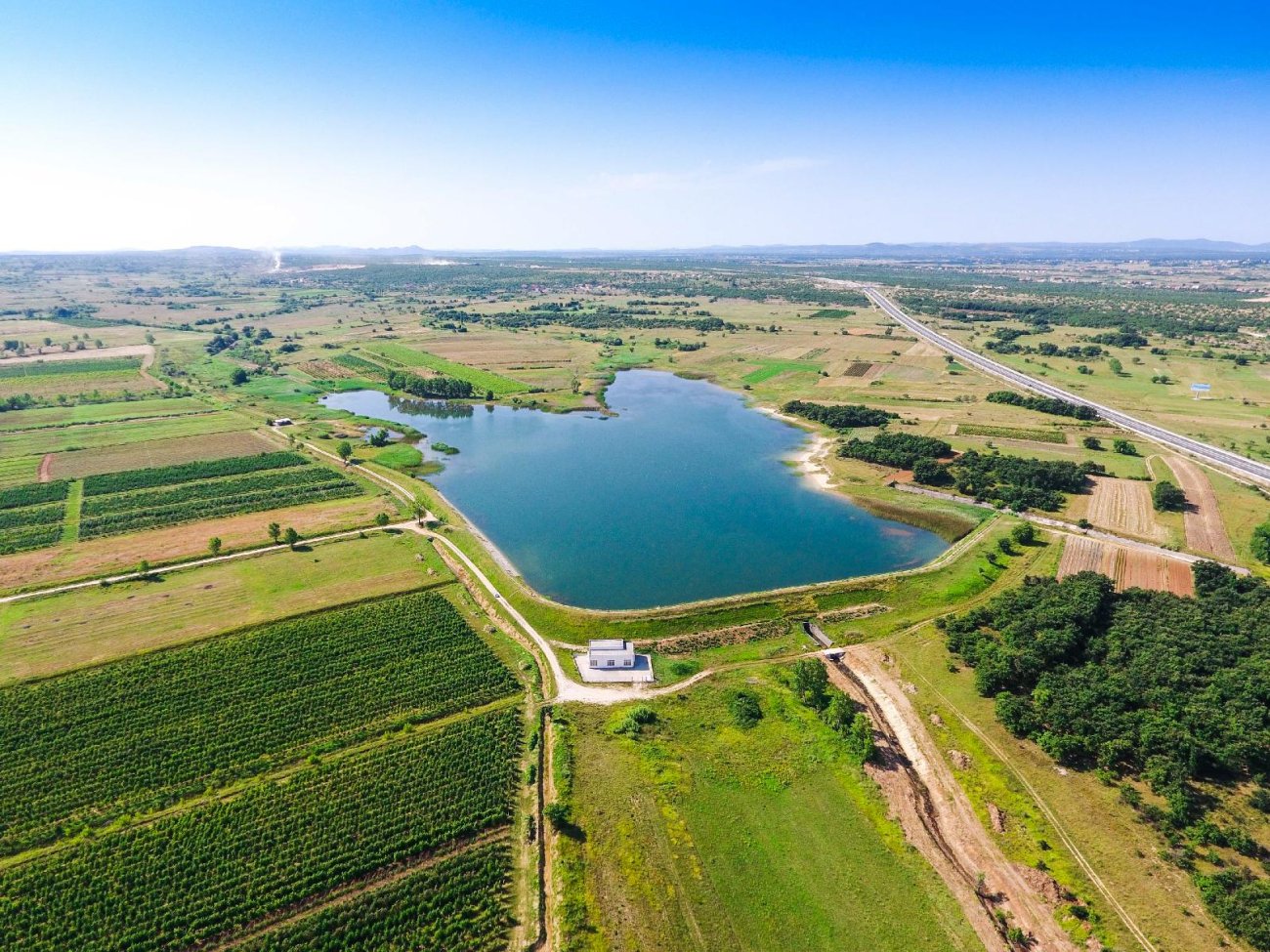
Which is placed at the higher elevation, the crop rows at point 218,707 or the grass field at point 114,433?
the grass field at point 114,433

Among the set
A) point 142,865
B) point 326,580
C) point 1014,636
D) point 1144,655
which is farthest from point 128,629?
point 1144,655

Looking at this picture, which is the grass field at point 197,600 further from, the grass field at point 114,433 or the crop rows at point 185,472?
the grass field at point 114,433

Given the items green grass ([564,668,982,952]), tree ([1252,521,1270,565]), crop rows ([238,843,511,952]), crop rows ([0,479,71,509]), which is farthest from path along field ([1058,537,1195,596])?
crop rows ([0,479,71,509])

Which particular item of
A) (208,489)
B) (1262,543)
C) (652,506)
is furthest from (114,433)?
(1262,543)

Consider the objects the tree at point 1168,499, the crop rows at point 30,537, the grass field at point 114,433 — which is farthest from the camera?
the grass field at point 114,433

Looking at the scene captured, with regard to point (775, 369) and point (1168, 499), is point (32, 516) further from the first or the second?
point (775, 369)

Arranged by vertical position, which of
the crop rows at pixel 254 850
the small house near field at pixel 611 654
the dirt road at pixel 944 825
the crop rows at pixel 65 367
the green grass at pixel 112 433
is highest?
the crop rows at pixel 65 367

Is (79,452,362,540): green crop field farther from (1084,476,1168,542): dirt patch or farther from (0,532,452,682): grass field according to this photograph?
(1084,476,1168,542): dirt patch

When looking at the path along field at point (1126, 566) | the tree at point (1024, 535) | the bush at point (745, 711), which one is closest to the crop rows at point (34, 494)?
the bush at point (745, 711)

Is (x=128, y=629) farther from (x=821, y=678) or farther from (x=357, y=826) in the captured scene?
(x=821, y=678)
